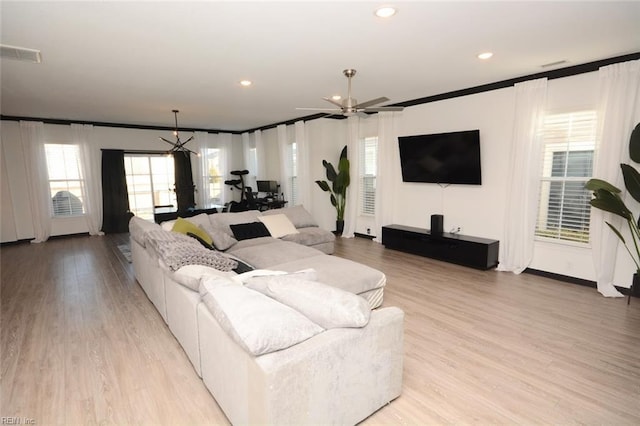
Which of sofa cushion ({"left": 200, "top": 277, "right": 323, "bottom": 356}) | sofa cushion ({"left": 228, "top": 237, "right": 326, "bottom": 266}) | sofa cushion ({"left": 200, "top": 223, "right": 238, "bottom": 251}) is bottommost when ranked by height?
sofa cushion ({"left": 228, "top": 237, "right": 326, "bottom": 266})

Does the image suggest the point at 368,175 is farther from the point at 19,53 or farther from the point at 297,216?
the point at 19,53

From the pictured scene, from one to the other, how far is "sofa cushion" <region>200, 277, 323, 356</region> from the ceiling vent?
3.09 meters

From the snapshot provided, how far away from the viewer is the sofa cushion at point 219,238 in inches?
181

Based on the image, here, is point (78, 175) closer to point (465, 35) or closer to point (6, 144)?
point (6, 144)

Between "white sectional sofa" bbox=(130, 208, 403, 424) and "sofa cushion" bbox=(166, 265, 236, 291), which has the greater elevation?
"sofa cushion" bbox=(166, 265, 236, 291)

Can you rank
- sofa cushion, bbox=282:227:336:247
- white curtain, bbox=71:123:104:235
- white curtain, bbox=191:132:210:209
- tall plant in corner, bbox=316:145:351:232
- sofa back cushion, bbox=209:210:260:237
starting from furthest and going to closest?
white curtain, bbox=191:132:210:209
white curtain, bbox=71:123:104:235
tall plant in corner, bbox=316:145:351:232
sofa cushion, bbox=282:227:336:247
sofa back cushion, bbox=209:210:260:237

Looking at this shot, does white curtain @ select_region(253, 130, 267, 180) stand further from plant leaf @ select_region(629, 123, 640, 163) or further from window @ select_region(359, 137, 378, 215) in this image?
plant leaf @ select_region(629, 123, 640, 163)

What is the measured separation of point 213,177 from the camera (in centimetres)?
960

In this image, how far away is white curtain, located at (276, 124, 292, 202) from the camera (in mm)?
8172

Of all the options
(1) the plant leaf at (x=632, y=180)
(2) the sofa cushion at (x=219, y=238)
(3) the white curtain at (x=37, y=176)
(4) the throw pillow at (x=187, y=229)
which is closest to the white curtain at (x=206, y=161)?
(3) the white curtain at (x=37, y=176)

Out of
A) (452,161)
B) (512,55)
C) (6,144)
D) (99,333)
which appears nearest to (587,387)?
(512,55)

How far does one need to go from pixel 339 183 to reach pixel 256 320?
5.55m

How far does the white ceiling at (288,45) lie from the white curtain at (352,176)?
1618mm

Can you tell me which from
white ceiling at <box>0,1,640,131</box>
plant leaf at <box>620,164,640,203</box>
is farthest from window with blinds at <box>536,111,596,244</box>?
white ceiling at <box>0,1,640,131</box>
